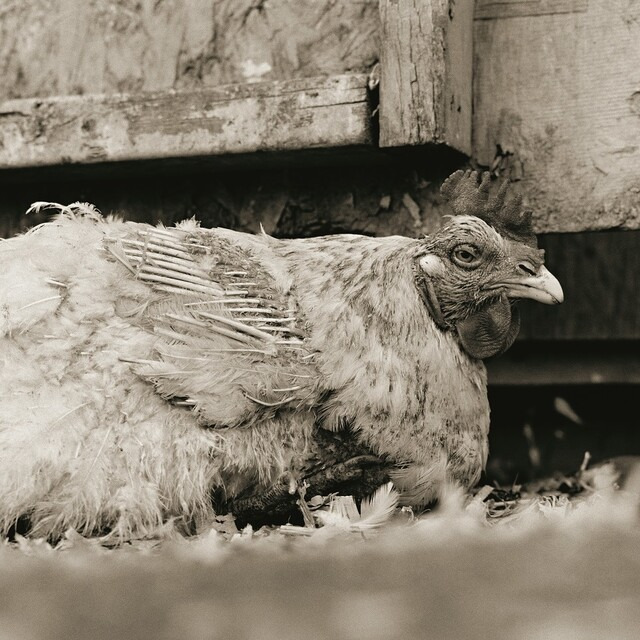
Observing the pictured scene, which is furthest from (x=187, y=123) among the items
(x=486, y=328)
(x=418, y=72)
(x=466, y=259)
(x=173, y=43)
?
(x=486, y=328)

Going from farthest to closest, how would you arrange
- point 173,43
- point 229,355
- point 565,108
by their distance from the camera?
point 173,43 < point 565,108 < point 229,355

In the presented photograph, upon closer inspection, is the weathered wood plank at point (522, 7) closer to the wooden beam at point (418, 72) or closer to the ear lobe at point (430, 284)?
the wooden beam at point (418, 72)

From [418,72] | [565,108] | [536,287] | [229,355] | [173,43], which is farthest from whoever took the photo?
[173,43]

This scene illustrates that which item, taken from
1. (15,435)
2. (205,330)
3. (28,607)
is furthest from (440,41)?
(28,607)

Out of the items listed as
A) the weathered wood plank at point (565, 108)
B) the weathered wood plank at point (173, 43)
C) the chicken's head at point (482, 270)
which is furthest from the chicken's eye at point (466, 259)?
the weathered wood plank at point (173, 43)

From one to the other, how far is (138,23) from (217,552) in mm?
2016

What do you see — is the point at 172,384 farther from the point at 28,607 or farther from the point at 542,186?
the point at 542,186

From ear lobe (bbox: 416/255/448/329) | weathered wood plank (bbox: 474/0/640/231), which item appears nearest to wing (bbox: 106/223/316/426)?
ear lobe (bbox: 416/255/448/329)

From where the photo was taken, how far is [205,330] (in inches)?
87.7

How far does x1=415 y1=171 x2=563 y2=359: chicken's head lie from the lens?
2404mm

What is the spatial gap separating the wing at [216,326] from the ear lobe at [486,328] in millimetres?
450

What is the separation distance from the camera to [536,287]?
2.40m

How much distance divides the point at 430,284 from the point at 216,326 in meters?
0.57

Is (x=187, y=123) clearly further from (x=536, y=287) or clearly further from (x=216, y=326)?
(x=536, y=287)
